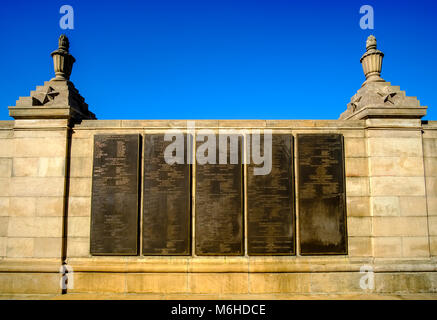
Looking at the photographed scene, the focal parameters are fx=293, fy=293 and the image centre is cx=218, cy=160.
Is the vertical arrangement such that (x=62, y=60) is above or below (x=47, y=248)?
above

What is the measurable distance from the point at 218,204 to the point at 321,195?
345cm

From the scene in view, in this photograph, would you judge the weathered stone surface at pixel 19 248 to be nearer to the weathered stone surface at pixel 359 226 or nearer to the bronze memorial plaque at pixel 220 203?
the bronze memorial plaque at pixel 220 203

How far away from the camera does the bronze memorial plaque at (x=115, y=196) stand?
A: 9609 mm

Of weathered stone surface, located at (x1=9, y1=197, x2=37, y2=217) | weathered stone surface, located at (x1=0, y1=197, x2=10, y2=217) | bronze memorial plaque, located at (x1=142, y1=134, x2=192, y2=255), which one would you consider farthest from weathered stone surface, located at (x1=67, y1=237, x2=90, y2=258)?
weathered stone surface, located at (x1=0, y1=197, x2=10, y2=217)

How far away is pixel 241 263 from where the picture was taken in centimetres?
945

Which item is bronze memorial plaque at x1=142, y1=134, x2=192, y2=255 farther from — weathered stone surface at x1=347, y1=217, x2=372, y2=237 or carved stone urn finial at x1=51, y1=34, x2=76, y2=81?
weathered stone surface at x1=347, y1=217, x2=372, y2=237

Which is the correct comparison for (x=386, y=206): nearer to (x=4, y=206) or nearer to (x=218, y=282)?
(x=218, y=282)

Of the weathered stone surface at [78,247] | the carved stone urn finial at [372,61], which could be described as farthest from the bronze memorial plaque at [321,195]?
the weathered stone surface at [78,247]

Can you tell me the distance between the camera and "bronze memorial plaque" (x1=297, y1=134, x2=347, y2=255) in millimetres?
9602

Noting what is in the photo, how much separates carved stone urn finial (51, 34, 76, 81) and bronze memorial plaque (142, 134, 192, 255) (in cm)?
451

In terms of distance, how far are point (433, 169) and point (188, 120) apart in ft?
28.0

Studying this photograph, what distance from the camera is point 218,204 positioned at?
9.72m

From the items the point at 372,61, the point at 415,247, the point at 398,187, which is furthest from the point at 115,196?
the point at 372,61
